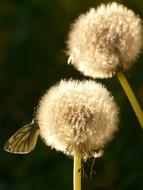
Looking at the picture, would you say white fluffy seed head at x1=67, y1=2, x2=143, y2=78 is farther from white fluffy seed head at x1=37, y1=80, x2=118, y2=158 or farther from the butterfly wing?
the butterfly wing

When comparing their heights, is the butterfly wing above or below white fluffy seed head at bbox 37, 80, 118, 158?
below

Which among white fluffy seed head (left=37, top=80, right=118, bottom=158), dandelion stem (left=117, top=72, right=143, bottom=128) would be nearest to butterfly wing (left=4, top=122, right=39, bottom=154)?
white fluffy seed head (left=37, top=80, right=118, bottom=158)

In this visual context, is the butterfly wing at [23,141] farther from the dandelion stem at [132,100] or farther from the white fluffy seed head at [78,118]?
the dandelion stem at [132,100]

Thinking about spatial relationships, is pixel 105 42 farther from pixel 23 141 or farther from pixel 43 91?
pixel 43 91

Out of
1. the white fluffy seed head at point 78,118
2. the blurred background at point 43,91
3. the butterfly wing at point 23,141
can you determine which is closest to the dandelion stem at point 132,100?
the white fluffy seed head at point 78,118

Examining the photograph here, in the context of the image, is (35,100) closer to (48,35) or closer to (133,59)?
(48,35)

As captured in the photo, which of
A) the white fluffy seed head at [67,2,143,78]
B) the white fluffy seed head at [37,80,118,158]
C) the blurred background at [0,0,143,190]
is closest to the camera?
the white fluffy seed head at [37,80,118,158]
